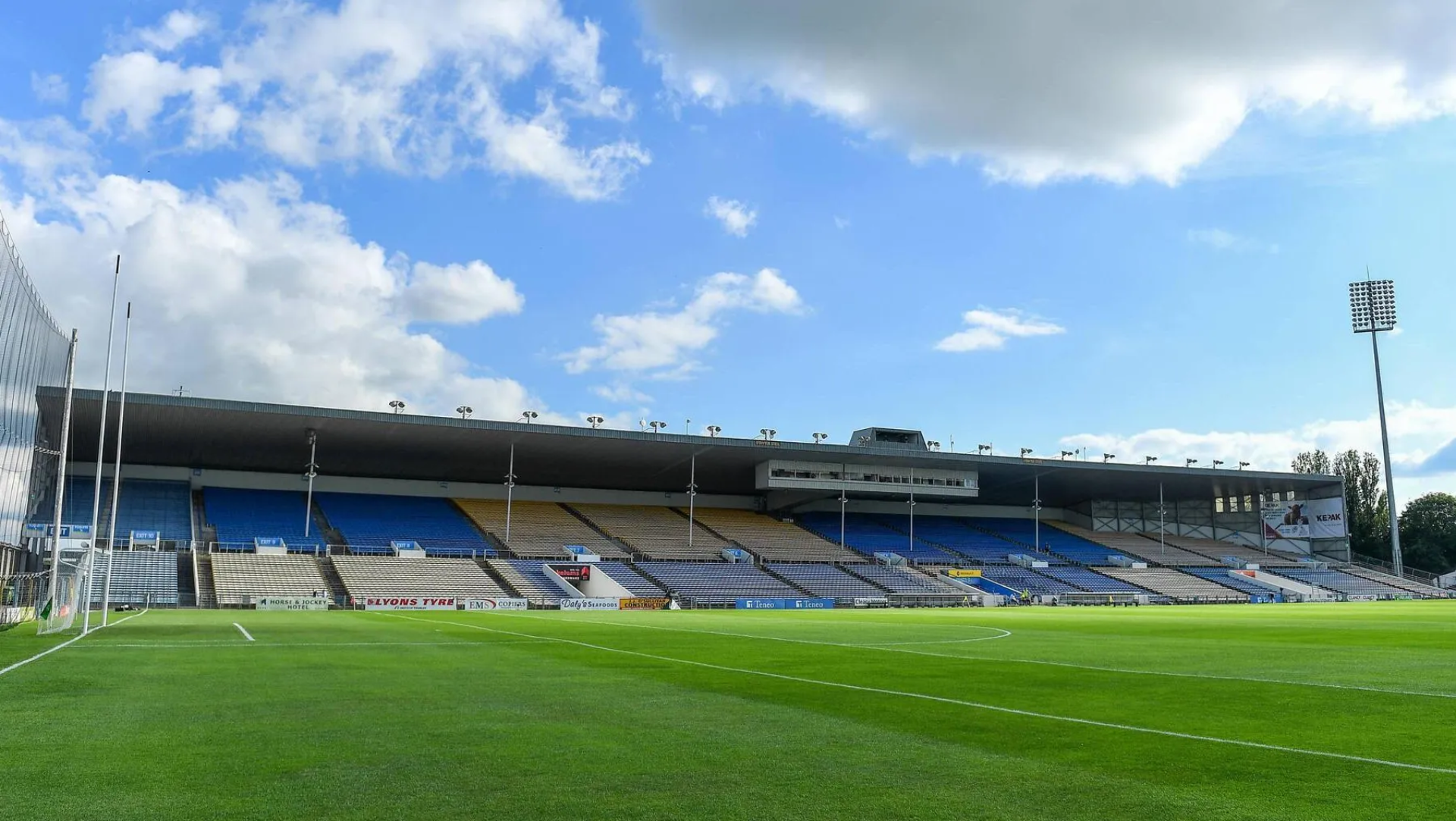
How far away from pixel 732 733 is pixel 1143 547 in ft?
275

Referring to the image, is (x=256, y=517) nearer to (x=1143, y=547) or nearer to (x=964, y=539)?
(x=964, y=539)

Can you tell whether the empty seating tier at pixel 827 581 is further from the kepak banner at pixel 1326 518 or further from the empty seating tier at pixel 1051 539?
the kepak banner at pixel 1326 518

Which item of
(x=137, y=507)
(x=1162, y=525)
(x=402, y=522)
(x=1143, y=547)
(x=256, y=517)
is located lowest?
(x=1143, y=547)

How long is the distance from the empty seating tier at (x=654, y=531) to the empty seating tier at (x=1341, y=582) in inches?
1719

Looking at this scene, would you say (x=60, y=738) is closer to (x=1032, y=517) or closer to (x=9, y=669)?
(x=9, y=669)

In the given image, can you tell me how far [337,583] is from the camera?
173 ft

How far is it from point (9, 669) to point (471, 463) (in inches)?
2105

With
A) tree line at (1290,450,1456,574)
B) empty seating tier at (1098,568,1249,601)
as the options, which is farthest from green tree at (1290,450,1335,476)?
empty seating tier at (1098,568,1249,601)

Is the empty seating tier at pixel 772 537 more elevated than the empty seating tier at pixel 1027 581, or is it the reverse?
the empty seating tier at pixel 772 537

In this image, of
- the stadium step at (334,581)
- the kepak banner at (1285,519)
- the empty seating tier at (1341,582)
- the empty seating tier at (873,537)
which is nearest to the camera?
the stadium step at (334,581)

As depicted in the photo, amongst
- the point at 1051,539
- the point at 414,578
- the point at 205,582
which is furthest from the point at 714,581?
the point at 1051,539

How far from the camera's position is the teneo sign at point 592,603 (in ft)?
169

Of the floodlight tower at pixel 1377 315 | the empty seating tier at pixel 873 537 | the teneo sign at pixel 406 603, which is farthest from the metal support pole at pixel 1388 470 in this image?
the teneo sign at pixel 406 603

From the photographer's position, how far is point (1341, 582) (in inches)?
2982
